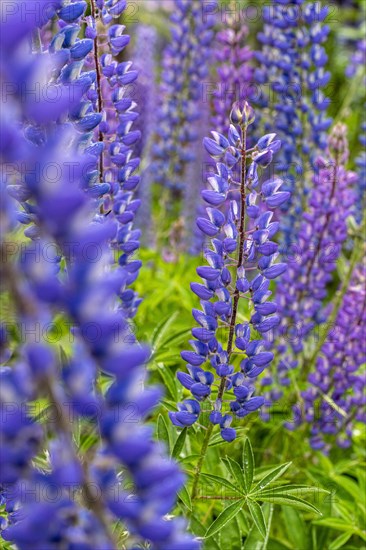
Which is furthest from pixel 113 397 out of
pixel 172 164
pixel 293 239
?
pixel 172 164

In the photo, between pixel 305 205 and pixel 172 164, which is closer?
pixel 305 205

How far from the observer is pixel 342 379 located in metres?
2.61

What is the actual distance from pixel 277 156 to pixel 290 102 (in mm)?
365

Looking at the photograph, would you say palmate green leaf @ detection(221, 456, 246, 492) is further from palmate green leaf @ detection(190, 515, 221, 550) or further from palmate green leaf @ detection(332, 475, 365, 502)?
palmate green leaf @ detection(332, 475, 365, 502)

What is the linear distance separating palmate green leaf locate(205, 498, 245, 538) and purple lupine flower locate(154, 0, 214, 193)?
87.0 inches

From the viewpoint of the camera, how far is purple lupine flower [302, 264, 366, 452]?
2553mm

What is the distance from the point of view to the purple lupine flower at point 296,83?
284cm

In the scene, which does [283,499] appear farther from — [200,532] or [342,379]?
[342,379]

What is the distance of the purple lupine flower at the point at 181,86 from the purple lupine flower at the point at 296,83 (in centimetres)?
43

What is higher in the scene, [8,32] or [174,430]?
[8,32]

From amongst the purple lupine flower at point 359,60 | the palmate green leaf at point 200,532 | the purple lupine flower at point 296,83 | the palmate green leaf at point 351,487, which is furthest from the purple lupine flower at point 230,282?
the purple lupine flower at point 359,60

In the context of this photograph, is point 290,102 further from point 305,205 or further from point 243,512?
point 243,512

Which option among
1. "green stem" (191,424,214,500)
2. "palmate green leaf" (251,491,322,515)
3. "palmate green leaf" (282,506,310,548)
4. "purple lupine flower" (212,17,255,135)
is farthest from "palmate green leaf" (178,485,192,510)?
"purple lupine flower" (212,17,255,135)

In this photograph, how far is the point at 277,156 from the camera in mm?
3281
